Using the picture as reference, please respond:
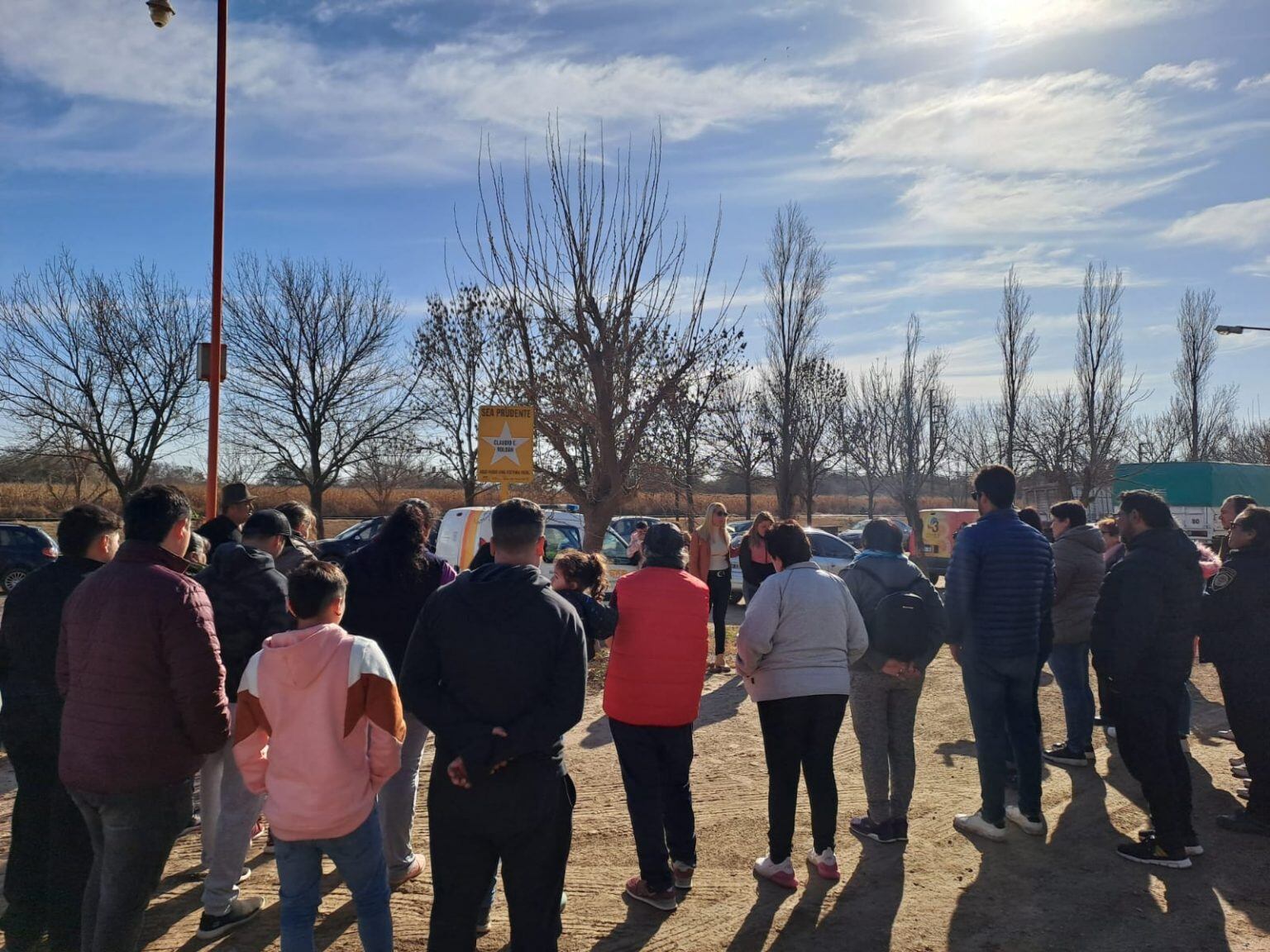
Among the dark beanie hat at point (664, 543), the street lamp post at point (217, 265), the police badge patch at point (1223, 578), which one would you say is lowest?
the police badge patch at point (1223, 578)

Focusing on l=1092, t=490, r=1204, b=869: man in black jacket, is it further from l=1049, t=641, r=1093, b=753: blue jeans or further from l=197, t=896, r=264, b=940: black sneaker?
l=197, t=896, r=264, b=940: black sneaker

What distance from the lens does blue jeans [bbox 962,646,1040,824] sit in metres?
5.11

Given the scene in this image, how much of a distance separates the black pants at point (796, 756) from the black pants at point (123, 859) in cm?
272

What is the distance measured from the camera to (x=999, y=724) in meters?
5.15

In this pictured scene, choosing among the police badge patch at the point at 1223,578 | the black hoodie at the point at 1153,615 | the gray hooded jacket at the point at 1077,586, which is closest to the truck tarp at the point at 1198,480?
the gray hooded jacket at the point at 1077,586

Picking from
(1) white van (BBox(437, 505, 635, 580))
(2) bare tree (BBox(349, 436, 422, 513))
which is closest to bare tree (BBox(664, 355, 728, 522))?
(1) white van (BBox(437, 505, 635, 580))

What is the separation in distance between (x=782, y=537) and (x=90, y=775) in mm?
3233

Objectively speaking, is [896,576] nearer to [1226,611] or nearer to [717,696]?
[1226,611]

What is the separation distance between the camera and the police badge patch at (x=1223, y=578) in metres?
5.54

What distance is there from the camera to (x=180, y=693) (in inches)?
132

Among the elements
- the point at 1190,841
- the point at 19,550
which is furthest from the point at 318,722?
the point at 19,550

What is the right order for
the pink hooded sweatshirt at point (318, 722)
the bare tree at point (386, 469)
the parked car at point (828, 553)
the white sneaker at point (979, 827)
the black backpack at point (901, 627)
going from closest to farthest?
1. the pink hooded sweatshirt at point (318, 722)
2. the black backpack at point (901, 627)
3. the white sneaker at point (979, 827)
4. the parked car at point (828, 553)
5. the bare tree at point (386, 469)

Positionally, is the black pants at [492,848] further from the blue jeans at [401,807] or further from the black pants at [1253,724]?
the black pants at [1253,724]

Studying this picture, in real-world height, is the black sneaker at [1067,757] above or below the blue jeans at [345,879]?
below
